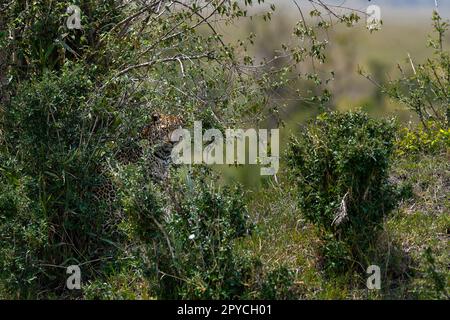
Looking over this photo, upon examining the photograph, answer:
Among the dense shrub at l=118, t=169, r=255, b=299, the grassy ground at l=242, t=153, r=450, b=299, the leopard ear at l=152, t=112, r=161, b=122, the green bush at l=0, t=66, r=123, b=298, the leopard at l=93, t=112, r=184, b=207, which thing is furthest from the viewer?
the leopard ear at l=152, t=112, r=161, b=122

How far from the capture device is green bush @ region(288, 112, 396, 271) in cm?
619

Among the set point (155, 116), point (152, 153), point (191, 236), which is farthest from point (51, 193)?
point (155, 116)

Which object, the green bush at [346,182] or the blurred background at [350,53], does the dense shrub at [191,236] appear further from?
the blurred background at [350,53]

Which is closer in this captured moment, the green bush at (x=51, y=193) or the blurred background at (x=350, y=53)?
the green bush at (x=51, y=193)

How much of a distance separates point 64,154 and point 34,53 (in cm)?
137

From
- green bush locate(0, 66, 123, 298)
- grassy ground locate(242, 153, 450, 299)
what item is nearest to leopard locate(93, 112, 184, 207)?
green bush locate(0, 66, 123, 298)

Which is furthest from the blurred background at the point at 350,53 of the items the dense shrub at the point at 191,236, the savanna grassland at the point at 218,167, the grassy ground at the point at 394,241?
the dense shrub at the point at 191,236

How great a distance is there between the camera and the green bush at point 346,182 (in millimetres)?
6191

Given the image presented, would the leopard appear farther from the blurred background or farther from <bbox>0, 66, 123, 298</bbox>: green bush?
the blurred background

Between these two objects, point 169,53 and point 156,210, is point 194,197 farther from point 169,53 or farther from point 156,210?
point 169,53

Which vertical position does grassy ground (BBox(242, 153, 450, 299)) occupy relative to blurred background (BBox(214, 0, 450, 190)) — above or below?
below
